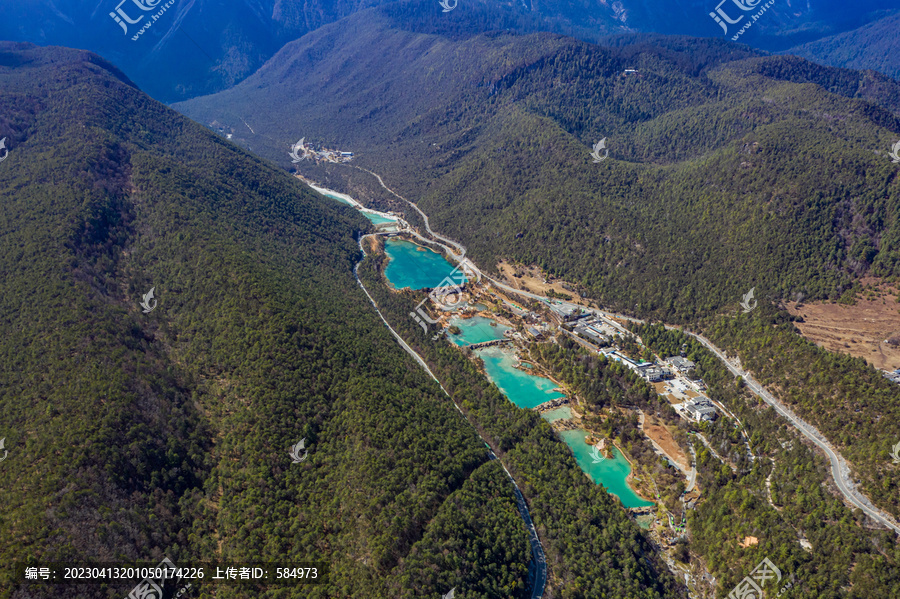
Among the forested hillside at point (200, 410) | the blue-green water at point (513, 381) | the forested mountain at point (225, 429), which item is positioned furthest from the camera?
the blue-green water at point (513, 381)

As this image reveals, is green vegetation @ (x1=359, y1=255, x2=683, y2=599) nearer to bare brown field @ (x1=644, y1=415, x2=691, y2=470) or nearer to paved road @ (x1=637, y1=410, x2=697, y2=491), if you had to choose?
paved road @ (x1=637, y1=410, x2=697, y2=491)

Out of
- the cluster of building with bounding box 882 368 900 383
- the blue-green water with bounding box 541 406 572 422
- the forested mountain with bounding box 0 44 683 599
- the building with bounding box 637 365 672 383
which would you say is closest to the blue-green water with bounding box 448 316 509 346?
the forested mountain with bounding box 0 44 683 599

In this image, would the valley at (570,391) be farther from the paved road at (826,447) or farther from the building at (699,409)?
the building at (699,409)

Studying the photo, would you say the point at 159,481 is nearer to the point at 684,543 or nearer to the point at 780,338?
the point at 684,543

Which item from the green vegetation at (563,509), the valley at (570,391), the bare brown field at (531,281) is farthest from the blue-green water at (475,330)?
the green vegetation at (563,509)

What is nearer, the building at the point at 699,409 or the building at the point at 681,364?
the building at the point at 699,409
